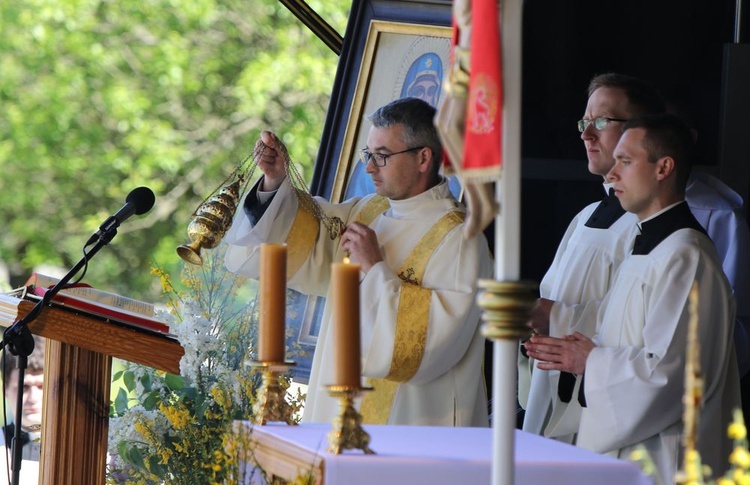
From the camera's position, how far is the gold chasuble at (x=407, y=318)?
156 inches

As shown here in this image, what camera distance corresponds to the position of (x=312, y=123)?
1263 centimetres

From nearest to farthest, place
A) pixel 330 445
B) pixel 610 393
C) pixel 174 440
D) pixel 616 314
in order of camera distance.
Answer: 1. pixel 330 445
2. pixel 610 393
3. pixel 616 314
4. pixel 174 440

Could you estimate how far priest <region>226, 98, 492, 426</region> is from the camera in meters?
3.98

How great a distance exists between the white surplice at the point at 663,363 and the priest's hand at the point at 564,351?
0.06 metres

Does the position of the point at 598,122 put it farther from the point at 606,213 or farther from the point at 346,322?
the point at 346,322

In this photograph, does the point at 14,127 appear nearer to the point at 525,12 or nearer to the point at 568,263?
the point at 525,12

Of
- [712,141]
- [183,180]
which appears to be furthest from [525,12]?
[183,180]

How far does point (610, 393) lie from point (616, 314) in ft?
1.05

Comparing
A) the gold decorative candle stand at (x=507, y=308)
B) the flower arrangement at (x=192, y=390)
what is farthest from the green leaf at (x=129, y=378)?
the gold decorative candle stand at (x=507, y=308)

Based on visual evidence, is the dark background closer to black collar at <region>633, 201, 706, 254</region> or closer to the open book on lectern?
black collar at <region>633, 201, 706, 254</region>

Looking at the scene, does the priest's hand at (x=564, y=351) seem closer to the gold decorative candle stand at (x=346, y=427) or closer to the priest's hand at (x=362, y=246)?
the priest's hand at (x=362, y=246)

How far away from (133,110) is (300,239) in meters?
8.65

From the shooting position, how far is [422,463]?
7.95 ft

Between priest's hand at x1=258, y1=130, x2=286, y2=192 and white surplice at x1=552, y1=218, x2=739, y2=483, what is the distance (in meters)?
1.17
